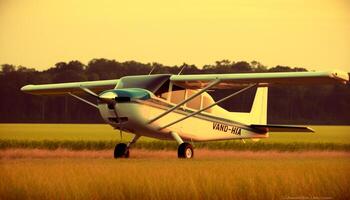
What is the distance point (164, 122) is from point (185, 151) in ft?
3.47

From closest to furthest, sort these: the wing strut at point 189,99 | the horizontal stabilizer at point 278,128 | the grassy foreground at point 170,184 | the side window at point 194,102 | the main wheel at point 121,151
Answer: the grassy foreground at point 170,184
the wing strut at point 189,99
the main wheel at point 121,151
the side window at point 194,102
the horizontal stabilizer at point 278,128

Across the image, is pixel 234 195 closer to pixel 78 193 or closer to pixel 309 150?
pixel 78 193

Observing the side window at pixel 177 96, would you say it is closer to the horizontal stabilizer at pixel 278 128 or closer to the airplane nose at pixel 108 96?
the airplane nose at pixel 108 96

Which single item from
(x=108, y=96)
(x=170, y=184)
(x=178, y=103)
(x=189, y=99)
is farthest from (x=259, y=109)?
(x=170, y=184)

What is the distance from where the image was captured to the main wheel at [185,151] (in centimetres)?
2217

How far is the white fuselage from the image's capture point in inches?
846

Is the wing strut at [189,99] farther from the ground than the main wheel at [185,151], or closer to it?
farther from the ground

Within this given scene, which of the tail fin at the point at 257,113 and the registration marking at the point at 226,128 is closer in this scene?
the registration marking at the point at 226,128

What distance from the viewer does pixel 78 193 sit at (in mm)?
12102

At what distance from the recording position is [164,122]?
22547mm

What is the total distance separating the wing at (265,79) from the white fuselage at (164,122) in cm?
80

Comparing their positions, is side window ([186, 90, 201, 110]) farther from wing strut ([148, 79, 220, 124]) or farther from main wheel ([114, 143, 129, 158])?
main wheel ([114, 143, 129, 158])

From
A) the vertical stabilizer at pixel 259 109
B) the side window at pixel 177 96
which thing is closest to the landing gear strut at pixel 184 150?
the side window at pixel 177 96

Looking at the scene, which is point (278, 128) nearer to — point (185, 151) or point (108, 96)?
point (185, 151)
